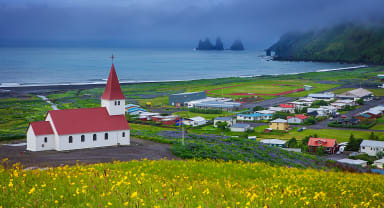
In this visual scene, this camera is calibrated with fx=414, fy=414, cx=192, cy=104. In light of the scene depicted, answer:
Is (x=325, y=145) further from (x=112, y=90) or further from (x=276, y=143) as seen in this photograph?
(x=112, y=90)

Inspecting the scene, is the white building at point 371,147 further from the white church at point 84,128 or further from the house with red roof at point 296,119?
the white church at point 84,128

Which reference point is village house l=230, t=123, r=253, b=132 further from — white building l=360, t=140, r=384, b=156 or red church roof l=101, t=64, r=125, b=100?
red church roof l=101, t=64, r=125, b=100

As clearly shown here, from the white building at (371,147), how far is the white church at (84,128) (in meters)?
23.2

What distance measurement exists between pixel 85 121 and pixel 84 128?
0.70 m

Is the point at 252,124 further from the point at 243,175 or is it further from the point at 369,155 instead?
the point at 243,175

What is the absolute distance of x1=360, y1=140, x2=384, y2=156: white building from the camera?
3906 cm

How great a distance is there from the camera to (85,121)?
30328mm

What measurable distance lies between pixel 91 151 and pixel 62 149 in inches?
82.2

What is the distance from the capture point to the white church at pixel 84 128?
29.0 m

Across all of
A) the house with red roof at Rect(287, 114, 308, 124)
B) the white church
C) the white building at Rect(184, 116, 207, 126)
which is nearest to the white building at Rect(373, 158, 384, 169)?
the white church

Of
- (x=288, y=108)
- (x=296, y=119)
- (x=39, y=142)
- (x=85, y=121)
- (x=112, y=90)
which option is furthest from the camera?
(x=288, y=108)

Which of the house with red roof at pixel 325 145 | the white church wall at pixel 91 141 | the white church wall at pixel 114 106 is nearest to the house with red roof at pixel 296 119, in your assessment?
the house with red roof at pixel 325 145

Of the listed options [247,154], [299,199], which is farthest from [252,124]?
[299,199]

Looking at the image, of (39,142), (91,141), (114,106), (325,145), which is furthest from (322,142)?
(39,142)
